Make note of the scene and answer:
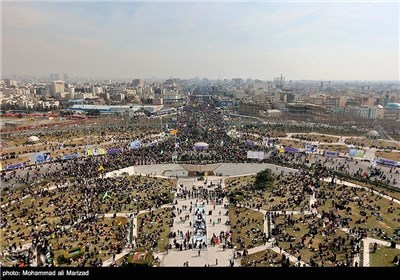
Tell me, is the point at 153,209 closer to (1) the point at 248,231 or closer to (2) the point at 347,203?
(1) the point at 248,231

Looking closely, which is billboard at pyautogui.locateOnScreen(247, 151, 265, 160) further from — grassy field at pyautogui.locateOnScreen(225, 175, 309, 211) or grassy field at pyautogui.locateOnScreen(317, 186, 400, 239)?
grassy field at pyautogui.locateOnScreen(317, 186, 400, 239)

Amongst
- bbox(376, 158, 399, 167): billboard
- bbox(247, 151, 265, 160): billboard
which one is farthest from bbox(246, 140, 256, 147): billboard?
bbox(376, 158, 399, 167): billboard

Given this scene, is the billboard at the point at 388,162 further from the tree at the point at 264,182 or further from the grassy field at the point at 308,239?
the grassy field at the point at 308,239

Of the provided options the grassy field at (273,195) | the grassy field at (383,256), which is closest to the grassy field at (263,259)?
the grassy field at (383,256)

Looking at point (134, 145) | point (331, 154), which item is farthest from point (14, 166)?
point (331, 154)

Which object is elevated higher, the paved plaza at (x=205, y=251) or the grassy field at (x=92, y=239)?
the grassy field at (x=92, y=239)
